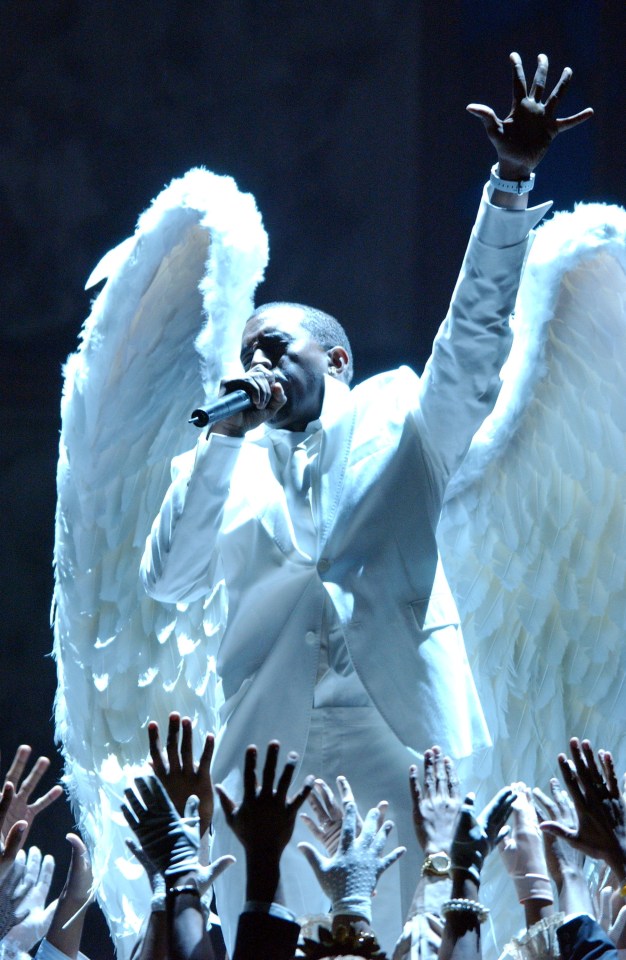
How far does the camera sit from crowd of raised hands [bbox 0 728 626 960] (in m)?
1.55

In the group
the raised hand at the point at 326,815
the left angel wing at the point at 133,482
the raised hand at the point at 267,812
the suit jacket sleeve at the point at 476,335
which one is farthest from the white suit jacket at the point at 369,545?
the raised hand at the point at 267,812

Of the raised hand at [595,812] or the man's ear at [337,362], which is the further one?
the man's ear at [337,362]

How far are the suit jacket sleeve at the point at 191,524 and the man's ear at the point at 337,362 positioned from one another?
9.6 inches

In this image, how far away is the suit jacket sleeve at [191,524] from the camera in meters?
2.09

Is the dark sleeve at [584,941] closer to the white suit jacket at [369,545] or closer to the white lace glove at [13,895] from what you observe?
the white suit jacket at [369,545]

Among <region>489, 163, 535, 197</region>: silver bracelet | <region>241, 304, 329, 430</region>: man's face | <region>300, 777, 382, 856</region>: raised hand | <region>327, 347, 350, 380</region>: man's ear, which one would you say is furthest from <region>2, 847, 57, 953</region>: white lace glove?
<region>489, 163, 535, 197</region>: silver bracelet

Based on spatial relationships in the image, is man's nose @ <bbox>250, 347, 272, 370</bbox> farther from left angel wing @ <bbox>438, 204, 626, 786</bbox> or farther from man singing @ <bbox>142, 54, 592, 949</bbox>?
left angel wing @ <bbox>438, 204, 626, 786</bbox>

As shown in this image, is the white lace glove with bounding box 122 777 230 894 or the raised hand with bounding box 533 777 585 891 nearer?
the white lace glove with bounding box 122 777 230 894

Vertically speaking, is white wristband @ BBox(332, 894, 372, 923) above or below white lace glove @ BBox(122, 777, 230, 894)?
below

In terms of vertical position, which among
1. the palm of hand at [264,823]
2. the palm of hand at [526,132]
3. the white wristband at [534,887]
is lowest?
the palm of hand at [264,823]

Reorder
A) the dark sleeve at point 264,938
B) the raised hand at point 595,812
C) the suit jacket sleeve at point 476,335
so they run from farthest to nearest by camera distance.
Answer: the suit jacket sleeve at point 476,335 → the raised hand at point 595,812 → the dark sleeve at point 264,938

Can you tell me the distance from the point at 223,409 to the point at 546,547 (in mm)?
708

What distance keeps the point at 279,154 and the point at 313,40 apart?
0.30 m

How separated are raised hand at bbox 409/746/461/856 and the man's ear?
62cm
